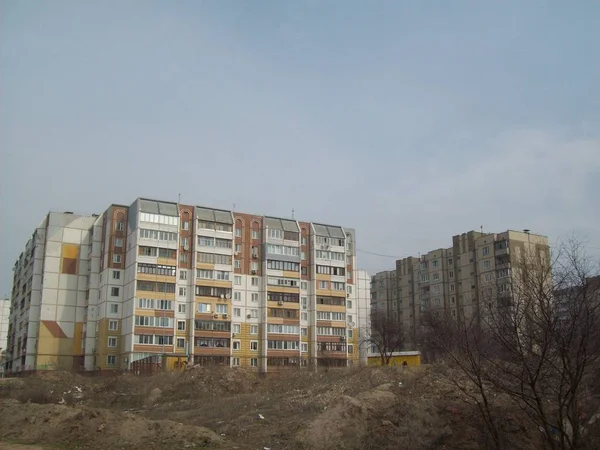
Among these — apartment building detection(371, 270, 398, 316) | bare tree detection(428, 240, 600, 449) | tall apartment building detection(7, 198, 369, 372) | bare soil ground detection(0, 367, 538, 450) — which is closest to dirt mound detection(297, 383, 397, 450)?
bare soil ground detection(0, 367, 538, 450)

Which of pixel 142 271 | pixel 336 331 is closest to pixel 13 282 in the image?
pixel 142 271

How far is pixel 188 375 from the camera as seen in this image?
4234cm

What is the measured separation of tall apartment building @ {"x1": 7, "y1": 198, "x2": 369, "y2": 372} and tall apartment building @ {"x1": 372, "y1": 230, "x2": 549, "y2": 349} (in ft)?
61.6

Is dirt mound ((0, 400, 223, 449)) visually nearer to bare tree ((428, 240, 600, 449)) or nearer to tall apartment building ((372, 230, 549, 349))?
bare tree ((428, 240, 600, 449))

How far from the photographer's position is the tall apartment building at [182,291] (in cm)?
7306

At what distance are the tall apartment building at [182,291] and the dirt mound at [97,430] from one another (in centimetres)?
4435

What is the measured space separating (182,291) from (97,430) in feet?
177

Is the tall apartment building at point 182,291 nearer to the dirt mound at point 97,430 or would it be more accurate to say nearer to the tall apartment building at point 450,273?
the tall apartment building at point 450,273

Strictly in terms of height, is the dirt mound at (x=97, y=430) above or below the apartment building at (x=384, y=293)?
below

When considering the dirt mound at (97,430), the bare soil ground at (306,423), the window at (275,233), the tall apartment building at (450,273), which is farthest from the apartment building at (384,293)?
the dirt mound at (97,430)

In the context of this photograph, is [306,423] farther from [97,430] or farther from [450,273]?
[450,273]

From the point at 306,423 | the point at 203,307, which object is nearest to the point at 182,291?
the point at 203,307

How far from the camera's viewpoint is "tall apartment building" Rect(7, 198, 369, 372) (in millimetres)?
73062

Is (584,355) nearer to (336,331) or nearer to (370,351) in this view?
(336,331)
